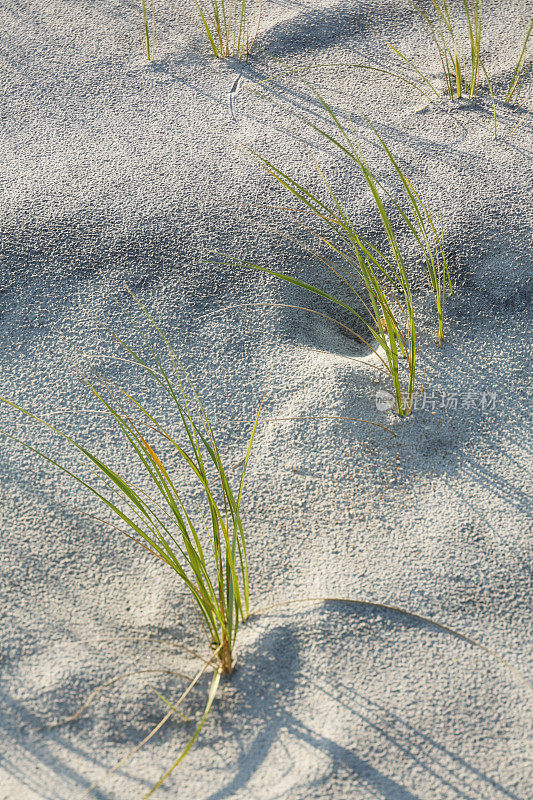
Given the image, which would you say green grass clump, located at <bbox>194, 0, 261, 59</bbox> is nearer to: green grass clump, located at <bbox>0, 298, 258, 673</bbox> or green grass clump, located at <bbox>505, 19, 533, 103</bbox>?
green grass clump, located at <bbox>505, 19, 533, 103</bbox>

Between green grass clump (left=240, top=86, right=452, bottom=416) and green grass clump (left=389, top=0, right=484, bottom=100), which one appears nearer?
green grass clump (left=240, top=86, right=452, bottom=416)

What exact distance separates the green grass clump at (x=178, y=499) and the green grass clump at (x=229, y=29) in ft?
4.45

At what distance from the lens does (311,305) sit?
68.6 inches

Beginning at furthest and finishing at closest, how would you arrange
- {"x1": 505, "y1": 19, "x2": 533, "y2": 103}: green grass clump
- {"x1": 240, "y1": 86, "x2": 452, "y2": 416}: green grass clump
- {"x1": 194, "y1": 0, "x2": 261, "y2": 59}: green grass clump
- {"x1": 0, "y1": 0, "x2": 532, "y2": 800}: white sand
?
{"x1": 194, "y1": 0, "x2": 261, "y2": 59}: green grass clump < {"x1": 505, "y1": 19, "x2": 533, "y2": 103}: green grass clump < {"x1": 240, "y1": 86, "x2": 452, "y2": 416}: green grass clump < {"x1": 0, "y1": 0, "x2": 532, "y2": 800}: white sand

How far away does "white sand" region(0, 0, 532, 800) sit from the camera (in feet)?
3.54

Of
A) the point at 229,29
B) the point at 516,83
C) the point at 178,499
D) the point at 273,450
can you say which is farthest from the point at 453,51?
the point at 178,499

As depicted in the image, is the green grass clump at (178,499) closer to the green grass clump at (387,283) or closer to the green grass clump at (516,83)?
the green grass clump at (387,283)

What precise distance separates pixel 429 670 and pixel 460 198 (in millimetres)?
1282

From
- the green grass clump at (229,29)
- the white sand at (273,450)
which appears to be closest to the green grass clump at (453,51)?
the white sand at (273,450)

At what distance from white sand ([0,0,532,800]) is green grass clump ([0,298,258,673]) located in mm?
47

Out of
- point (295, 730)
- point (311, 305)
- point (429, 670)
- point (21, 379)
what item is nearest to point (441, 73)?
point (311, 305)

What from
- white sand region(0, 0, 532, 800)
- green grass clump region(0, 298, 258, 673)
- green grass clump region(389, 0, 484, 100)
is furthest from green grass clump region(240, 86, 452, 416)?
Answer: green grass clump region(389, 0, 484, 100)

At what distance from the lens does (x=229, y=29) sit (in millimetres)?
2568

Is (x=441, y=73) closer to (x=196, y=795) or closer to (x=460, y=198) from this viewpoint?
(x=460, y=198)
